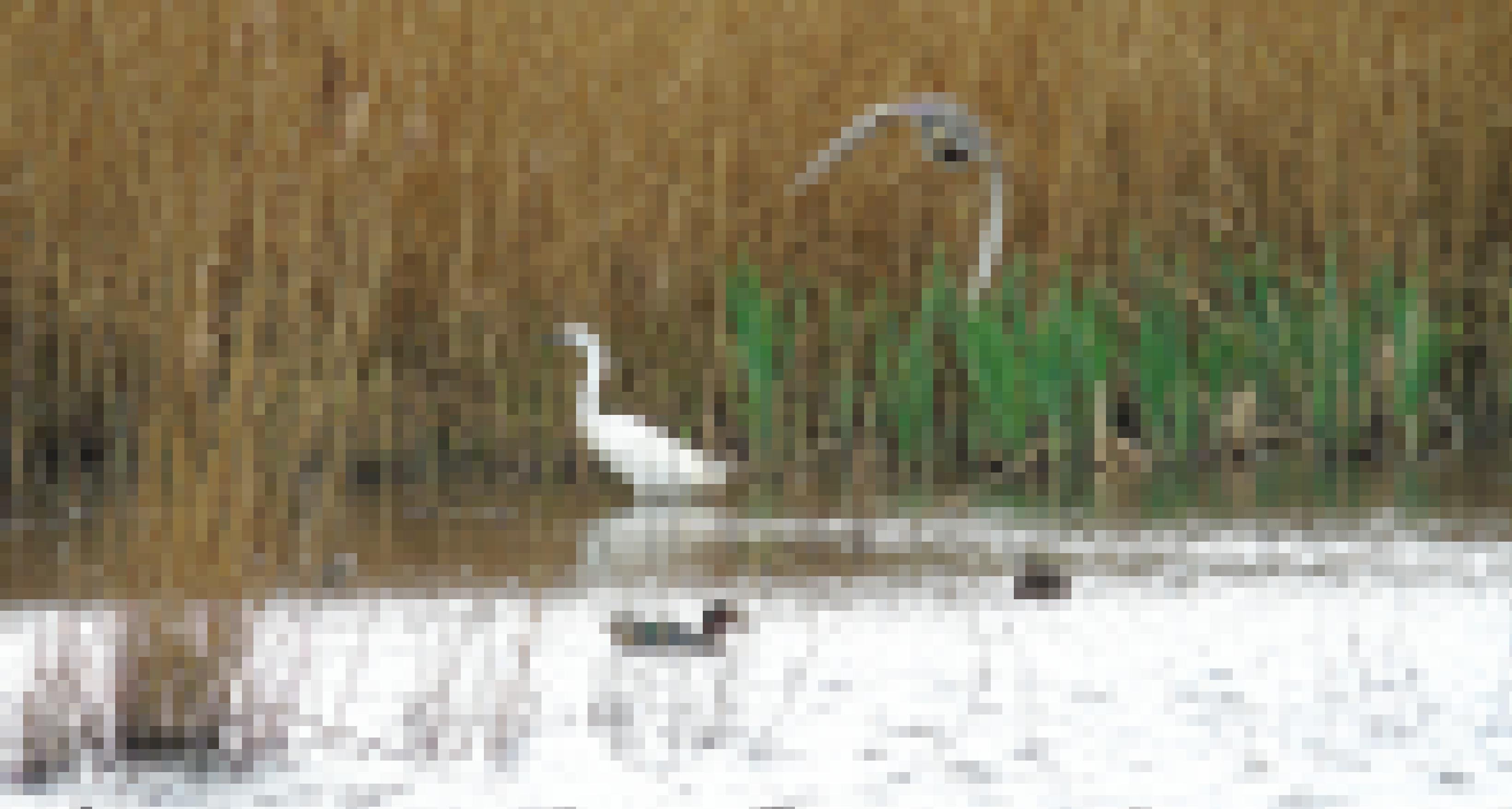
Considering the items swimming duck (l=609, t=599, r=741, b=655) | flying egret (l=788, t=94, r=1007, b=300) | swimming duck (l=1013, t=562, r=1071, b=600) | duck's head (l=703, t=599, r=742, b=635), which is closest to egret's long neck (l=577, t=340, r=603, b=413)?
flying egret (l=788, t=94, r=1007, b=300)

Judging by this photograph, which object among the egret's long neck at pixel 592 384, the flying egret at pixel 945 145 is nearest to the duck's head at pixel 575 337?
the egret's long neck at pixel 592 384

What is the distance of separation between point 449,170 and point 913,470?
170 cm

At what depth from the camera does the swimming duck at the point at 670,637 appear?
2252mm

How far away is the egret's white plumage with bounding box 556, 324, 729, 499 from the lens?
387cm

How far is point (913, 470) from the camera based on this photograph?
167 inches

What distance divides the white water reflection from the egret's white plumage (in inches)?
50.1

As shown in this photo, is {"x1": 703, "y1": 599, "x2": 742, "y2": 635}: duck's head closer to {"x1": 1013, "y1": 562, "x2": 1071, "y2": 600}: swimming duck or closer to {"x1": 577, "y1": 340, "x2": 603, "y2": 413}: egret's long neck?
{"x1": 1013, "y1": 562, "x2": 1071, "y2": 600}: swimming duck

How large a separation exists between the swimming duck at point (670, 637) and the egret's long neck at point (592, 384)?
5.70 ft

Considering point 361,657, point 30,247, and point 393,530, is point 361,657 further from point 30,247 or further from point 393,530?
point 30,247

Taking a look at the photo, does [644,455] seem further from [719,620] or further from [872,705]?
[872,705]

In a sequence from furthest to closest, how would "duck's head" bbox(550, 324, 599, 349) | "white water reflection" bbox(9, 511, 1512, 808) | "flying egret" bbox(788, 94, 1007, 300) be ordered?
"flying egret" bbox(788, 94, 1007, 300) < "duck's head" bbox(550, 324, 599, 349) < "white water reflection" bbox(9, 511, 1512, 808)

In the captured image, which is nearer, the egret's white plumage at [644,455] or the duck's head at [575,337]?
the egret's white plumage at [644,455]

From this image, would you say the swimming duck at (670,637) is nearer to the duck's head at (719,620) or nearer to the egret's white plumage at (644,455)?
the duck's head at (719,620)

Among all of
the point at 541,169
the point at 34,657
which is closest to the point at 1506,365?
the point at 541,169
